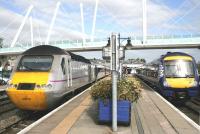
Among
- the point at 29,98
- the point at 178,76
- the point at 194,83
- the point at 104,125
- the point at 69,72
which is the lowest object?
the point at 104,125

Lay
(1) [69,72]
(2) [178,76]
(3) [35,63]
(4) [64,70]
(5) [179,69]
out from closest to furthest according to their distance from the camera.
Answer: (3) [35,63]
(4) [64,70]
(1) [69,72]
(2) [178,76]
(5) [179,69]

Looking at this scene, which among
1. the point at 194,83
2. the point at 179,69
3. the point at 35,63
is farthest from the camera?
the point at 179,69

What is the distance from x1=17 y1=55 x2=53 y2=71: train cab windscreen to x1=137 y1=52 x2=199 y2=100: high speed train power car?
7.99 meters

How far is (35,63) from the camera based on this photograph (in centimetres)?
1500

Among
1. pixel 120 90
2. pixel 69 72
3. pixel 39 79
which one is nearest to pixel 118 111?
pixel 120 90

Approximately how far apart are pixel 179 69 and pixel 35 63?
9363 mm

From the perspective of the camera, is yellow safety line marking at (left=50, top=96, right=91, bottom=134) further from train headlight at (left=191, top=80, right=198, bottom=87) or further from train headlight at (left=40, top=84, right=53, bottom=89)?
train headlight at (left=191, top=80, right=198, bottom=87)

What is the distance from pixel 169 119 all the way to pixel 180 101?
1040 cm

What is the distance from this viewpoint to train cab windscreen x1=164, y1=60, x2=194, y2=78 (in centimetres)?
2039

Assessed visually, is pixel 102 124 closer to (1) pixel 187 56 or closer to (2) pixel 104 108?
(2) pixel 104 108

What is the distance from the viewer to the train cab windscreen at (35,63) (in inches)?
581

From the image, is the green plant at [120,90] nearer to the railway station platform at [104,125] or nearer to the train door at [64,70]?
the railway station platform at [104,125]

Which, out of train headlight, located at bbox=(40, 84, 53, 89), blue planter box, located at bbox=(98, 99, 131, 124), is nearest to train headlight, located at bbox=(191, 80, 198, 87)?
Answer: train headlight, located at bbox=(40, 84, 53, 89)

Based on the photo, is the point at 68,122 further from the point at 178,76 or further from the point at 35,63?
the point at 178,76
